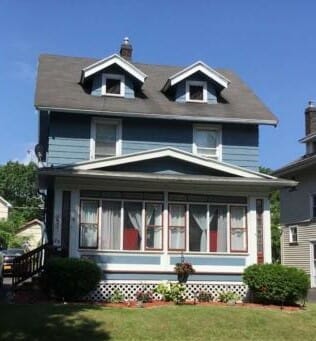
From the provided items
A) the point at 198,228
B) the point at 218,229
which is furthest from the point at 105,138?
the point at 218,229

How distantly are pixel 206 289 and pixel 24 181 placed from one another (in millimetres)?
85307

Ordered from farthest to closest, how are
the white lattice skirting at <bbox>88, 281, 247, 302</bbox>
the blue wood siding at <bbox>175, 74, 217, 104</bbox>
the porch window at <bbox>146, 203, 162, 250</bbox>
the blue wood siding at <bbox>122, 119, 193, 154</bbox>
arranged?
the blue wood siding at <bbox>175, 74, 217, 104</bbox> < the blue wood siding at <bbox>122, 119, 193, 154</bbox> < the porch window at <bbox>146, 203, 162, 250</bbox> < the white lattice skirting at <bbox>88, 281, 247, 302</bbox>

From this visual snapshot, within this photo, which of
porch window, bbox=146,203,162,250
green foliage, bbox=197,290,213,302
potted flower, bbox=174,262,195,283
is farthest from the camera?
porch window, bbox=146,203,162,250

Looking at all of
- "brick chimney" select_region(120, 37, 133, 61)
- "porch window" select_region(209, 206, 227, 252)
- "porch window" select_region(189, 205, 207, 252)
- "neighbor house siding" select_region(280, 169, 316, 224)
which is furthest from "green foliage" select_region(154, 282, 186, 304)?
"neighbor house siding" select_region(280, 169, 316, 224)

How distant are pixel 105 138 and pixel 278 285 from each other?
8.08 metres

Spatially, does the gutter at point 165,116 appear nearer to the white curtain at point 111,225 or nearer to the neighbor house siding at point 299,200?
the white curtain at point 111,225

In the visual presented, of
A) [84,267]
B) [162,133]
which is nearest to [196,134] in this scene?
[162,133]

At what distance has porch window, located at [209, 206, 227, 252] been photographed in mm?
20500

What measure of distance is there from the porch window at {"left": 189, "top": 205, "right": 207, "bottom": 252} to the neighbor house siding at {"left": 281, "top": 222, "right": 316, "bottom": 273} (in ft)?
47.7

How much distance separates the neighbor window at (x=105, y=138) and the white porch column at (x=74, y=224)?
2607 mm

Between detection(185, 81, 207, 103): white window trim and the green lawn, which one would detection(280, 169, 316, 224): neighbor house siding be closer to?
detection(185, 81, 207, 103): white window trim

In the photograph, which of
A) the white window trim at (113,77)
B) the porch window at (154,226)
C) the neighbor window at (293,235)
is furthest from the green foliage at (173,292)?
the neighbor window at (293,235)

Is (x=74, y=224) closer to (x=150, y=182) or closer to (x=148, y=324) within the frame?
(x=150, y=182)

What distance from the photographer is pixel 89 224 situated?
1983 centimetres
